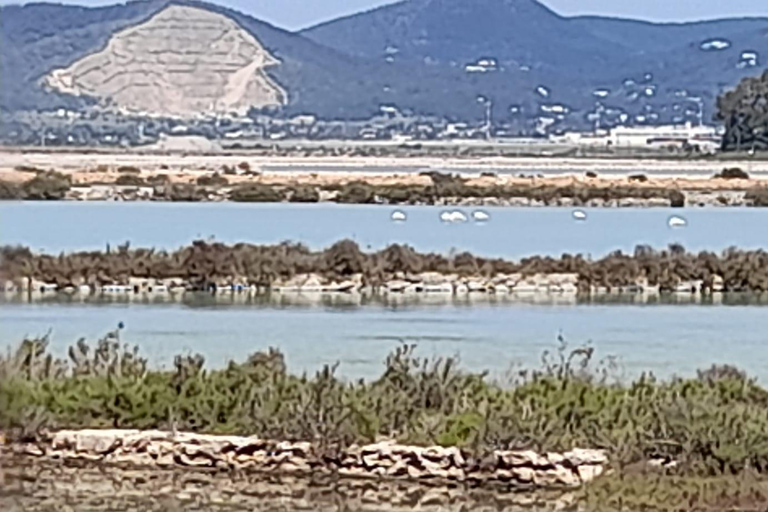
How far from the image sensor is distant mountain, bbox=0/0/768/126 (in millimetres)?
98062

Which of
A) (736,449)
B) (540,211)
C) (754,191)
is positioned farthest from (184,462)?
(754,191)

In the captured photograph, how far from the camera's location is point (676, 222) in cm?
3591

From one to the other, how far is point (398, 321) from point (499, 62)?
316ft

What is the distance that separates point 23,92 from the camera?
5691 mm

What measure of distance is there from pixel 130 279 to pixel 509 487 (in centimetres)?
1396

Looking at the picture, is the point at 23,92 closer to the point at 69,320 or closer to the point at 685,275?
the point at 69,320

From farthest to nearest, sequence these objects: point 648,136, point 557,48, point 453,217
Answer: point 557,48 < point 648,136 < point 453,217

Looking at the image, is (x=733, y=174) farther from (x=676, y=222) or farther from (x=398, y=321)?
(x=398, y=321)

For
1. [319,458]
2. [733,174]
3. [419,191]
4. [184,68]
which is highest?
[184,68]

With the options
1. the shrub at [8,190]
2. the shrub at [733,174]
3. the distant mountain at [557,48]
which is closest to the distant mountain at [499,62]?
the distant mountain at [557,48]

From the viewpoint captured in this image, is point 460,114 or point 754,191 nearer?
point 754,191

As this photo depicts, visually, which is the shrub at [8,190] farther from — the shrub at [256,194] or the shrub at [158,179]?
the shrub at [158,179]

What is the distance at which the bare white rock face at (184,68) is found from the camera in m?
64.7

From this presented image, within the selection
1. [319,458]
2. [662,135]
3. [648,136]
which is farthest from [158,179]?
[648,136]
